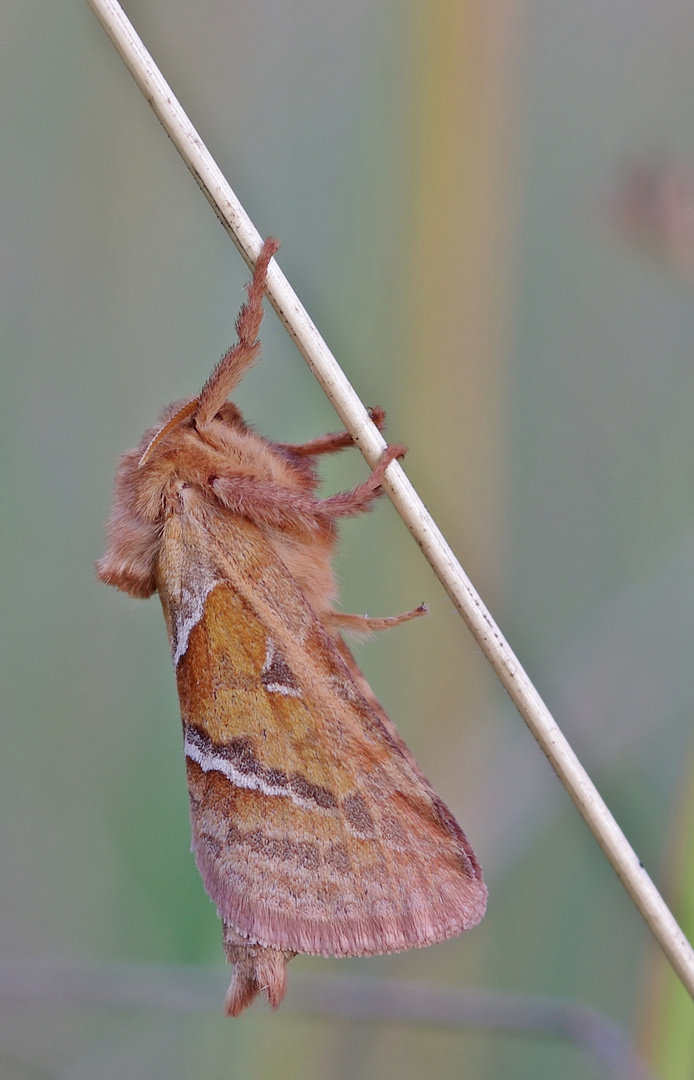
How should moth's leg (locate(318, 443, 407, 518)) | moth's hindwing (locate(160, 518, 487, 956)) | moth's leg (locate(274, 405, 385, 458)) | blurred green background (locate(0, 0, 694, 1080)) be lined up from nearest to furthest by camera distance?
1. moth's hindwing (locate(160, 518, 487, 956))
2. moth's leg (locate(318, 443, 407, 518))
3. moth's leg (locate(274, 405, 385, 458))
4. blurred green background (locate(0, 0, 694, 1080))

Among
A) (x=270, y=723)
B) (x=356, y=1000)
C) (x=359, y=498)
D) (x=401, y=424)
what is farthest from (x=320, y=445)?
(x=356, y=1000)

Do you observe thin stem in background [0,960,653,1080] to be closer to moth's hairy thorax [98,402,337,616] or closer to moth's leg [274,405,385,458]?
moth's hairy thorax [98,402,337,616]

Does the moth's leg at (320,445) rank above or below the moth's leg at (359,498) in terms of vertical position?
above

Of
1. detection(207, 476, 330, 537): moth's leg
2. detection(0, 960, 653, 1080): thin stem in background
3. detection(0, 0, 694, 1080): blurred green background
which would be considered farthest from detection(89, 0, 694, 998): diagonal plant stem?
detection(0, 960, 653, 1080): thin stem in background

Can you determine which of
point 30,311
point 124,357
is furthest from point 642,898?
point 30,311

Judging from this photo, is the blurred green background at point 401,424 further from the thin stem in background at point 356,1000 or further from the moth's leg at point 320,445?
the moth's leg at point 320,445

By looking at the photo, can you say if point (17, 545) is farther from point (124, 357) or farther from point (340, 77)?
point (340, 77)

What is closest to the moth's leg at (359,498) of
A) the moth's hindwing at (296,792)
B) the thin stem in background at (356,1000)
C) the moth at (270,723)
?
the moth at (270,723)
